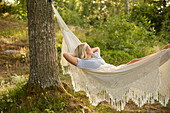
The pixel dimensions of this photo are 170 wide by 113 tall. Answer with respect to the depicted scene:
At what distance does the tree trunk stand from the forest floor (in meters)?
0.34

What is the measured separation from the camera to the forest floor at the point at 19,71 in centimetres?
250

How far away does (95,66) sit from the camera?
2.70 m

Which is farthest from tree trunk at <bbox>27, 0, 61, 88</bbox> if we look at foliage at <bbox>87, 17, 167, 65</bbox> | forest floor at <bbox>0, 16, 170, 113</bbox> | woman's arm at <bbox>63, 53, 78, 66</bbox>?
foliage at <bbox>87, 17, 167, 65</bbox>

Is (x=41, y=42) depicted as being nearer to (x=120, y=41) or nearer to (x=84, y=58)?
(x=84, y=58)

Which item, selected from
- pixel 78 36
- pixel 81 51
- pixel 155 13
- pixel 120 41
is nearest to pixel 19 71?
pixel 81 51

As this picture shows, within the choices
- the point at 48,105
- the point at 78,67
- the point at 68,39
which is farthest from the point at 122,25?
the point at 48,105

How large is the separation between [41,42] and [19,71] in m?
1.50

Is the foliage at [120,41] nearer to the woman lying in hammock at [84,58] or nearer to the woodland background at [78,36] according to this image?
the woodland background at [78,36]

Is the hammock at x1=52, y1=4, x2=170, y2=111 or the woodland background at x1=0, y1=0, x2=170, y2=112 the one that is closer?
the hammock at x1=52, y1=4, x2=170, y2=111

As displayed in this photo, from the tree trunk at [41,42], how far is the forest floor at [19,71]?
343 mm

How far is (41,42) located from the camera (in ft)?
8.05

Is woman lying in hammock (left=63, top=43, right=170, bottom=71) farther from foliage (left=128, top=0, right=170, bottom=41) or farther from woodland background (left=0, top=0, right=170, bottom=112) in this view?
foliage (left=128, top=0, right=170, bottom=41)

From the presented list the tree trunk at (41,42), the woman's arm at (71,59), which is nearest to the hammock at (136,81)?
the woman's arm at (71,59)

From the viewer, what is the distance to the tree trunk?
7.97 ft
